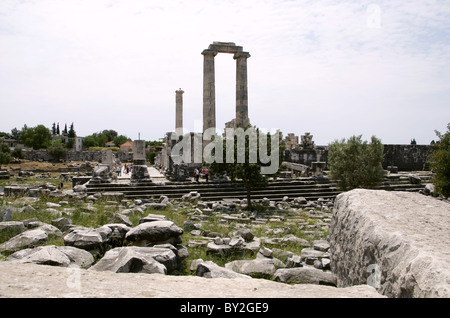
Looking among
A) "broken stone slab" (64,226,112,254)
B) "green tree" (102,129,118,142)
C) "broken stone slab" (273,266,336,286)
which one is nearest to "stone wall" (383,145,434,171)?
"broken stone slab" (273,266,336,286)

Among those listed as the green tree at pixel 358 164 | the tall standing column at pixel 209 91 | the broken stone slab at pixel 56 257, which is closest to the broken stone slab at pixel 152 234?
the broken stone slab at pixel 56 257

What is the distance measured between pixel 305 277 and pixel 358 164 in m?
10.9

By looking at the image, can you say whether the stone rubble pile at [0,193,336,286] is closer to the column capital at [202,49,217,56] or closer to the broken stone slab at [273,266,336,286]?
the broken stone slab at [273,266,336,286]

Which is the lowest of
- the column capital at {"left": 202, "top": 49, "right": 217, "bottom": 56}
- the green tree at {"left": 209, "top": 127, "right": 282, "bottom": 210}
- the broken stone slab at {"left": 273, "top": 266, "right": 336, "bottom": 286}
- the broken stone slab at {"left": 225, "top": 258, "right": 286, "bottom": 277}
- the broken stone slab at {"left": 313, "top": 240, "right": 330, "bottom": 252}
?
the broken stone slab at {"left": 313, "top": 240, "right": 330, "bottom": 252}

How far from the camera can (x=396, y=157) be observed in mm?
30172

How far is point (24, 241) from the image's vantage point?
578cm

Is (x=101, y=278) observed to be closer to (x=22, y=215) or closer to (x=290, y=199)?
(x=22, y=215)

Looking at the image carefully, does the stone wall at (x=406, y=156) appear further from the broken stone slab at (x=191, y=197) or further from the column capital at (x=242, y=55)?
the broken stone slab at (x=191, y=197)

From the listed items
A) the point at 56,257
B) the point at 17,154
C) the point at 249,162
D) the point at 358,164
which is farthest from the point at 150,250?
the point at 17,154

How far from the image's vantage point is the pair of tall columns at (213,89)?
75.2ft

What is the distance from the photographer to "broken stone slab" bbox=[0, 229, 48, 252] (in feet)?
18.4

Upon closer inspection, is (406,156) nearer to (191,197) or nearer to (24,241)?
(191,197)

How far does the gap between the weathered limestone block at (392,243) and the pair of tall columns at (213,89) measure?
1808cm

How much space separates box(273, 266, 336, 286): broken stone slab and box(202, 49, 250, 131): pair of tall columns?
→ 18.1 m
